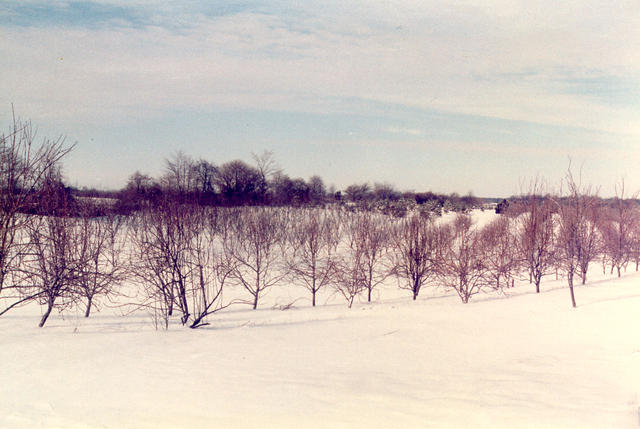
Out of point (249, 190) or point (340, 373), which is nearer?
point (340, 373)

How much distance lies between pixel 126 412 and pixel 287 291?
15.0 metres

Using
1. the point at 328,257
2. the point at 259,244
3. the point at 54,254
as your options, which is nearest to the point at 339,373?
the point at 54,254

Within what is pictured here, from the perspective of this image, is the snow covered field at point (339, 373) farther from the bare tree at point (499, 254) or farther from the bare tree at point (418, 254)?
the bare tree at point (418, 254)

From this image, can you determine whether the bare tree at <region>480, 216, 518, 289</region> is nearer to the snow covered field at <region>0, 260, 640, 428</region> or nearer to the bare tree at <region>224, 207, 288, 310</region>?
the snow covered field at <region>0, 260, 640, 428</region>

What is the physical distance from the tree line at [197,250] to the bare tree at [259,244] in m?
0.24

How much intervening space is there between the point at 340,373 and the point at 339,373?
2 centimetres

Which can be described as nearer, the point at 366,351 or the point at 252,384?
the point at 252,384

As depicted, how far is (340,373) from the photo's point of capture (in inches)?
249

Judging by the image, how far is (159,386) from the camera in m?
5.86

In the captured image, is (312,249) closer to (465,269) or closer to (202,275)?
(465,269)

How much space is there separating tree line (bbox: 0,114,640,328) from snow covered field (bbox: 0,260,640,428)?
1498 mm

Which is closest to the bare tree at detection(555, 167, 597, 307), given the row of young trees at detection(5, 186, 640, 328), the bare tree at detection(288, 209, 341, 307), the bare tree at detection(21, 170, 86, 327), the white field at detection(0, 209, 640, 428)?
the row of young trees at detection(5, 186, 640, 328)

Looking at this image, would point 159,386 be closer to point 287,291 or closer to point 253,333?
point 253,333

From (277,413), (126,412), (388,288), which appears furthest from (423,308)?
(126,412)
